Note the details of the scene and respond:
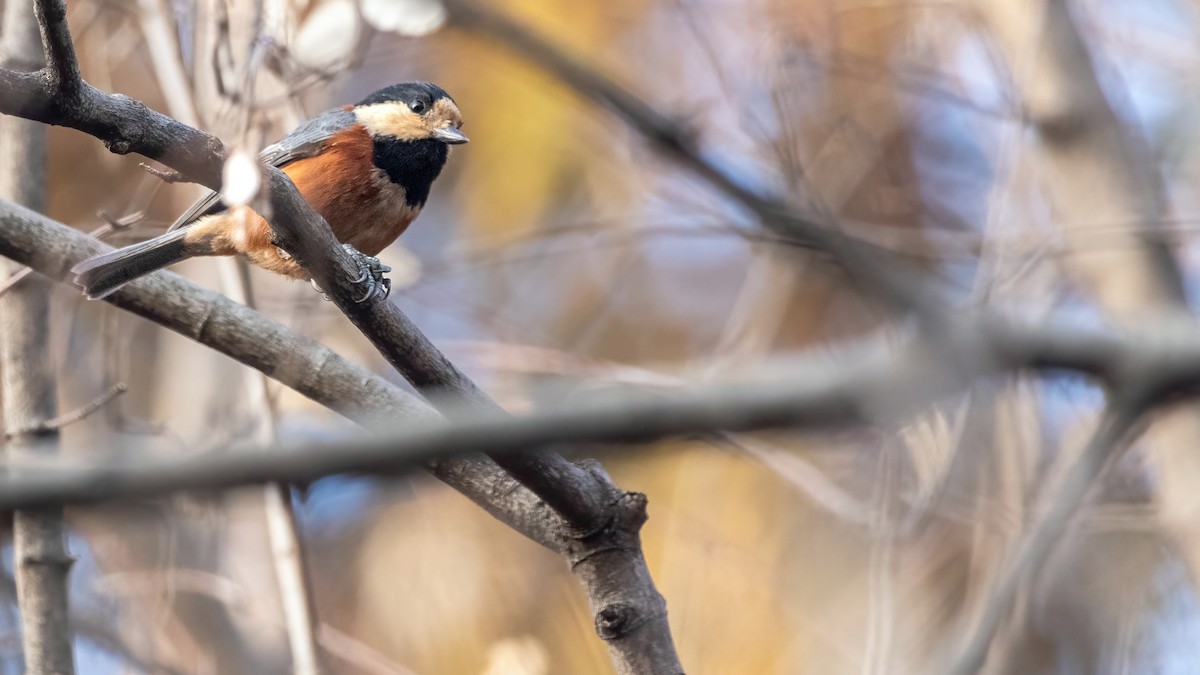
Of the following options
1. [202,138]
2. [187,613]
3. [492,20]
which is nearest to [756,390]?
[202,138]

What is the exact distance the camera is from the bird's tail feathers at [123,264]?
325 centimetres

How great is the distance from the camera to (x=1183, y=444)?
480 cm

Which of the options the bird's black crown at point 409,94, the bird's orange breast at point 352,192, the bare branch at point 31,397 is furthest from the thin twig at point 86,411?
the bird's black crown at point 409,94

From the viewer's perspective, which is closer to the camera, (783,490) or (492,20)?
(492,20)

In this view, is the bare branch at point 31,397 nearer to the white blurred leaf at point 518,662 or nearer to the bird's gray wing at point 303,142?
the bird's gray wing at point 303,142

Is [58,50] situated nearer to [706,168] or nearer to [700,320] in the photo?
[706,168]

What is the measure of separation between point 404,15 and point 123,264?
4.57ft

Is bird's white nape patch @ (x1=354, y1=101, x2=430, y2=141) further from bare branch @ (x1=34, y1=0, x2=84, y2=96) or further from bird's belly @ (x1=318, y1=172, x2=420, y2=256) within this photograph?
bare branch @ (x1=34, y1=0, x2=84, y2=96)

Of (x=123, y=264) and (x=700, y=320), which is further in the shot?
(x=700, y=320)

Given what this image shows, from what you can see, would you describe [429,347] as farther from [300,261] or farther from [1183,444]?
[1183,444]

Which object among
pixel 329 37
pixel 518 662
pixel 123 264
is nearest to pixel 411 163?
pixel 329 37

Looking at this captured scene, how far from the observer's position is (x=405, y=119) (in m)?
4.44

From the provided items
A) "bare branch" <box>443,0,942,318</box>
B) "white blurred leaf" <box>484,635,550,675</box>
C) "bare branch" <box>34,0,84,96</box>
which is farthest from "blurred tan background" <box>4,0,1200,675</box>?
"bare branch" <box>34,0,84,96</box>

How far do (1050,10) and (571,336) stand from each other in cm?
337
